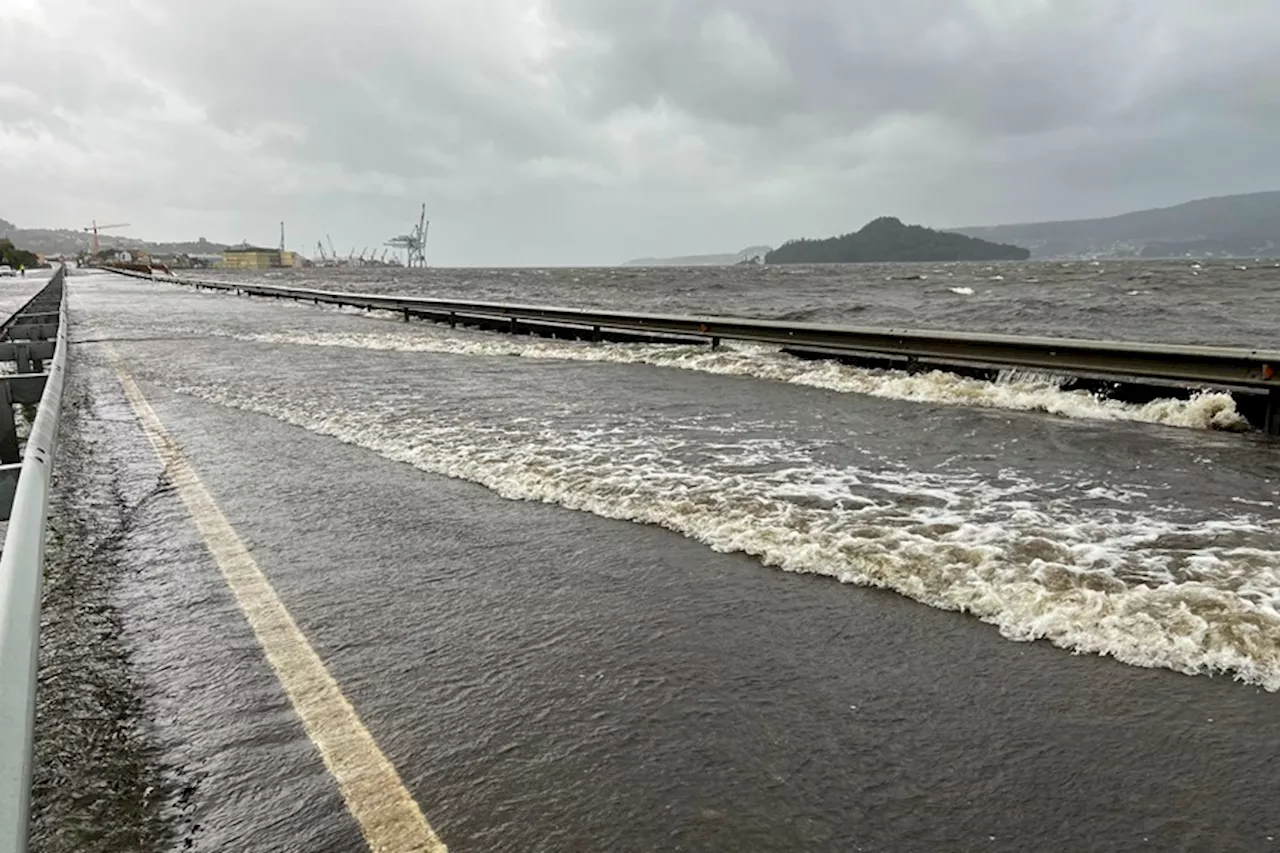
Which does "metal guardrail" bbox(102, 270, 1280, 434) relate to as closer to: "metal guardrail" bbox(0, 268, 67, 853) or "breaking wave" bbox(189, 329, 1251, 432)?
"breaking wave" bbox(189, 329, 1251, 432)

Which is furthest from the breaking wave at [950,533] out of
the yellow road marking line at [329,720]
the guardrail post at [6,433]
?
the guardrail post at [6,433]

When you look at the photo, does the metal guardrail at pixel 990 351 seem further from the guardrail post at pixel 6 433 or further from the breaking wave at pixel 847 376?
the guardrail post at pixel 6 433

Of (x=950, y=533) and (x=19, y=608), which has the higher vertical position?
(x=19, y=608)

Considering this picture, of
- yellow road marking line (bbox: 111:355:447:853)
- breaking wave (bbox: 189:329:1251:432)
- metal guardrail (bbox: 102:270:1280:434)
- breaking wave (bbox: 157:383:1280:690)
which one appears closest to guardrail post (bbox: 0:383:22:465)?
yellow road marking line (bbox: 111:355:447:853)

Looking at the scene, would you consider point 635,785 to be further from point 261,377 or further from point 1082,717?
point 261,377

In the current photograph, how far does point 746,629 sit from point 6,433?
15.4ft

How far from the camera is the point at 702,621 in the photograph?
13.1 feet

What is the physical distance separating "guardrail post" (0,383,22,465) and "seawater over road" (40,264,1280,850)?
874 mm

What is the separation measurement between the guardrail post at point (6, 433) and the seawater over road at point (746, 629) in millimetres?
874

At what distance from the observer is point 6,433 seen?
4980mm

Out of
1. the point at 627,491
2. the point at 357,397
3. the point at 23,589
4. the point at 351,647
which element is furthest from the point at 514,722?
the point at 357,397

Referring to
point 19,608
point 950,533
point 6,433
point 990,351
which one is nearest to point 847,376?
point 990,351

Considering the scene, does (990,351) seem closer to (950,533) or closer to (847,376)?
(847,376)

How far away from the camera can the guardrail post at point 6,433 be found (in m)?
4.95
